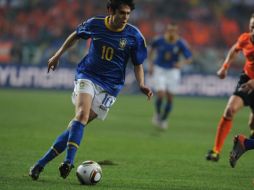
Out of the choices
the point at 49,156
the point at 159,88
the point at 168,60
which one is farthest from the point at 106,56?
the point at 168,60

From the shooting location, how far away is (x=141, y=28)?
3128 cm

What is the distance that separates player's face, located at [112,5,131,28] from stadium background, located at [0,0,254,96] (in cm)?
1952

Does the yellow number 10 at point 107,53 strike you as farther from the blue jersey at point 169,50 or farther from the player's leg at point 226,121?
the blue jersey at point 169,50

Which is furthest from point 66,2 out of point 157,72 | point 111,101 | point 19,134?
point 111,101

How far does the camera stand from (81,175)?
741 centimetres

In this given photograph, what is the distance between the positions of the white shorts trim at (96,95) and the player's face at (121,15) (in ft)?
2.42

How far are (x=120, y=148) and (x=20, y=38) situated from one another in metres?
19.3

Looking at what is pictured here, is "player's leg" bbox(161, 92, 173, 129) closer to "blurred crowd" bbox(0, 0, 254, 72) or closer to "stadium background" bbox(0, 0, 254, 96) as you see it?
"stadium background" bbox(0, 0, 254, 96)

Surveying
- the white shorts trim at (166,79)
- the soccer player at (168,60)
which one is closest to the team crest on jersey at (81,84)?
the soccer player at (168,60)

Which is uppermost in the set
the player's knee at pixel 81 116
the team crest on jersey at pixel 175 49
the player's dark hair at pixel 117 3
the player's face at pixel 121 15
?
the player's dark hair at pixel 117 3

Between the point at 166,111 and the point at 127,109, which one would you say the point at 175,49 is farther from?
the point at 127,109

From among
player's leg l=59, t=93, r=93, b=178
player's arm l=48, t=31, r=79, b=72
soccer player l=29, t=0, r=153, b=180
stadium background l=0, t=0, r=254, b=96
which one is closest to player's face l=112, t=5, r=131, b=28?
soccer player l=29, t=0, r=153, b=180

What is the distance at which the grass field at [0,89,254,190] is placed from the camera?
7.79 m

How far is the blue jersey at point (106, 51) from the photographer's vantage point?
313 inches
